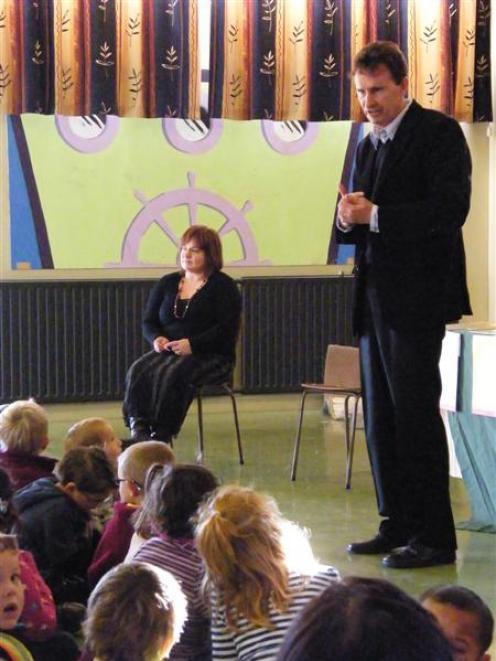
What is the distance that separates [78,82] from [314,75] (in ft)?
4.58

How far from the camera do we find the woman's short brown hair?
18.1ft

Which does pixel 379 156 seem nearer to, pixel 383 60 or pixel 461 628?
pixel 383 60

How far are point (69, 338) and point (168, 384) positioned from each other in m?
1.88

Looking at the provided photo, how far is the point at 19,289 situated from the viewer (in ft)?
22.7

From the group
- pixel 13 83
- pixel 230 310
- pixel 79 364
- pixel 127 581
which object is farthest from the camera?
pixel 79 364

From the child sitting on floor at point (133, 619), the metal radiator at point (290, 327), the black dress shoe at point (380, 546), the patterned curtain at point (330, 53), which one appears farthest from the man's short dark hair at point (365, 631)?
the metal radiator at point (290, 327)

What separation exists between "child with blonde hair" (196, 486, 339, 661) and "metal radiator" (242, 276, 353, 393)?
5317 millimetres

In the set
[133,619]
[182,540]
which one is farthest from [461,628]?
[182,540]

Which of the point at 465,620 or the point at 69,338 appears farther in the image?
the point at 69,338

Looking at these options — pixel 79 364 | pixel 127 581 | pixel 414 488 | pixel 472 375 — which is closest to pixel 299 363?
pixel 79 364

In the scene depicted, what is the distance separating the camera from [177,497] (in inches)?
101

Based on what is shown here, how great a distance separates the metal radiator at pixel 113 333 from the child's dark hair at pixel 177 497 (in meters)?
4.40

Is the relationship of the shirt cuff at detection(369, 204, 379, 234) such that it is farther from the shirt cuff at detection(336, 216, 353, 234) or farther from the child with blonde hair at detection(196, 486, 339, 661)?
the child with blonde hair at detection(196, 486, 339, 661)

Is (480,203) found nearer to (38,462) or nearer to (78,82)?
(78,82)
